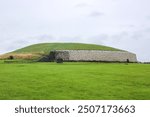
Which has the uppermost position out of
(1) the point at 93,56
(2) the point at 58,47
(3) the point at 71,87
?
(2) the point at 58,47

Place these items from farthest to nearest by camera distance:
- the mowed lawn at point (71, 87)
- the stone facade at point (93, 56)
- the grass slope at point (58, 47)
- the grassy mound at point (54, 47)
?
the grass slope at point (58, 47) < the grassy mound at point (54, 47) < the stone facade at point (93, 56) < the mowed lawn at point (71, 87)

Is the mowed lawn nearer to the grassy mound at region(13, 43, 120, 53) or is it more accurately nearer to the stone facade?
the stone facade

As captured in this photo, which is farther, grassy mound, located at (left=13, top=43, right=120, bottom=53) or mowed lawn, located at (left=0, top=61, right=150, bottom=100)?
grassy mound, located at (left=13, top=43, right=120, bottom=53)

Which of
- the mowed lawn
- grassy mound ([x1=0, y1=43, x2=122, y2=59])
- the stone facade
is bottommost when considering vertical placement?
the mowed lawn

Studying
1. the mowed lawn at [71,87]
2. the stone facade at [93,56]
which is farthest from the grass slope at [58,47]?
the mowed lawn at [71,87]

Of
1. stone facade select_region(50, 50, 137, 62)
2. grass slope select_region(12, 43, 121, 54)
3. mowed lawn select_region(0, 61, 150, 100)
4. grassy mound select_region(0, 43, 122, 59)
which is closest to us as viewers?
mowed lawn select_region(0, 61, 150, 100)

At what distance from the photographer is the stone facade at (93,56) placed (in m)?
61.7

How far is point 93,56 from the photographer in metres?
65.7

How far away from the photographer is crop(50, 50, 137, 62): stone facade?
61656 millimetres

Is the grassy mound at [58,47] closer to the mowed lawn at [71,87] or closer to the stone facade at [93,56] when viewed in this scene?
the stone facade at [93,56]

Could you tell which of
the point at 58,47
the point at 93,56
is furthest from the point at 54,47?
the point at 93,56

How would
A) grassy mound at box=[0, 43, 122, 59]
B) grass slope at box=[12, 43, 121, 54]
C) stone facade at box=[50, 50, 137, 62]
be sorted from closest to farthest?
1. stone facade at box=[50, 50, 137, 62]
2. grassy mound at box=[0, 43, 122, 59]
3. grass slope at box=[12, 43, 121, 54]

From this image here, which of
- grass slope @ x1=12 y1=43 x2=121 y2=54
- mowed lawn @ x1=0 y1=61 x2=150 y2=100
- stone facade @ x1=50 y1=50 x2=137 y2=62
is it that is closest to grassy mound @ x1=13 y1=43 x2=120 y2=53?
grass slope @ x1=12 y1=43 x2=121 y2=54

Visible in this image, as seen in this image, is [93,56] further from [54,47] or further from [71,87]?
[71,87]
